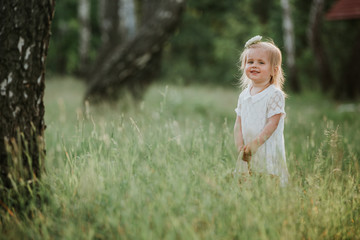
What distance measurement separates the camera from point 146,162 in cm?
275

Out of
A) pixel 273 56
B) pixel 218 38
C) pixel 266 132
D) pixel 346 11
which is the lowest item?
pixel 266 132

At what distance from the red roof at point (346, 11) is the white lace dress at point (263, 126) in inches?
369

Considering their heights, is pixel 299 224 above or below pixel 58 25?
below

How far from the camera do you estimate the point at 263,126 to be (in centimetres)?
278

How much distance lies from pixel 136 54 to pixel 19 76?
15.3 feet

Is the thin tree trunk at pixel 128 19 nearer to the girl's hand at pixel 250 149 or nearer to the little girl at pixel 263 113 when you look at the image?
the little girl at pixel 263 113

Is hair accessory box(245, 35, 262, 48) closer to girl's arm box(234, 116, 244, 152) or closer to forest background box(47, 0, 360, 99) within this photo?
girl's arm box(234, 116, 244, 152)

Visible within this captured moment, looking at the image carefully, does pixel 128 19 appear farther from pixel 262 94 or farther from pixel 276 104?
pixel 276 104

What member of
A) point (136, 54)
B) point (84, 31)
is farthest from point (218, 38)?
point (136, 54)

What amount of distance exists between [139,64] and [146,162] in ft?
15.6

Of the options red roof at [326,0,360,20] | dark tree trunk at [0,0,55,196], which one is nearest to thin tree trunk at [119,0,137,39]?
red roof at [326,0,360,20]

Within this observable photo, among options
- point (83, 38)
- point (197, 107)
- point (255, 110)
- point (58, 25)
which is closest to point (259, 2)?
point (83, 38)

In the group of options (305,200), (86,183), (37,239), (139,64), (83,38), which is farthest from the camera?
(83,38)

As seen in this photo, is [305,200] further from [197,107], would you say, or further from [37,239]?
[197,107]
